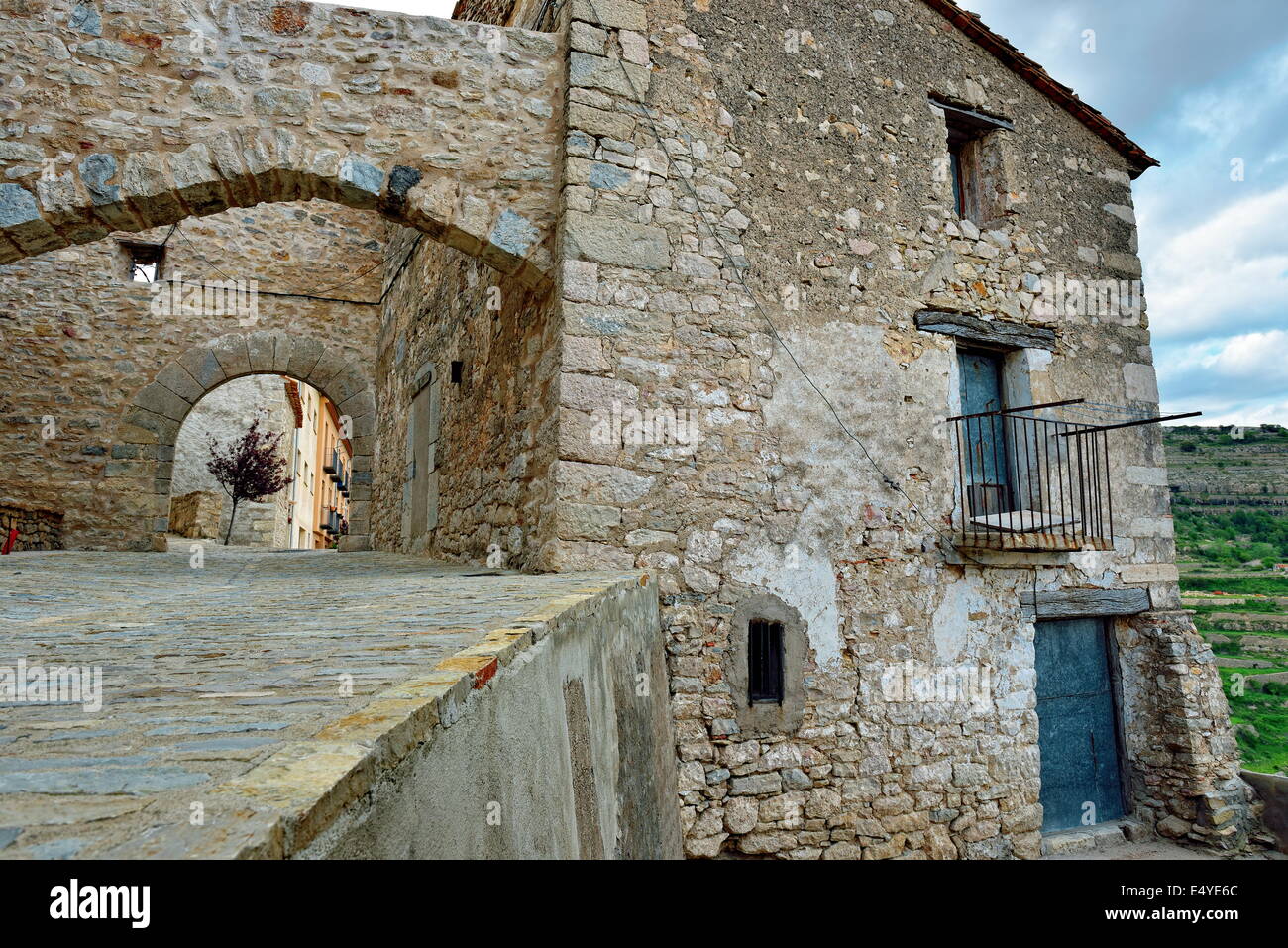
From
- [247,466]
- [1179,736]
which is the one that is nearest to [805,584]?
[1179,736]

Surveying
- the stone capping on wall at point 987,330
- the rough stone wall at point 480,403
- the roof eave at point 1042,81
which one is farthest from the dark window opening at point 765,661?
the roof eave at point 1042,81

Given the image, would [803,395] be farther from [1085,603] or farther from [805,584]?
[1085,603]

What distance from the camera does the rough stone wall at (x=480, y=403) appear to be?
4.67 meters

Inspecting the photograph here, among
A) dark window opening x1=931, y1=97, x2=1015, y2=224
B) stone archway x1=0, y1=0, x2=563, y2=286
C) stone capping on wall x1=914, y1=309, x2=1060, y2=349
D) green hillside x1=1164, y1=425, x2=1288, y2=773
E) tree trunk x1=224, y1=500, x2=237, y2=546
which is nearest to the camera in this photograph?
stone archway x1=0, y1=0, x2=563, y2=286

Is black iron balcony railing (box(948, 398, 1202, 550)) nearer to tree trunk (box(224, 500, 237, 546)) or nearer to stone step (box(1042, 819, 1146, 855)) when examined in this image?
stone step (box(1042, 819, 1146, 855))

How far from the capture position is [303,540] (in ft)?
76.5

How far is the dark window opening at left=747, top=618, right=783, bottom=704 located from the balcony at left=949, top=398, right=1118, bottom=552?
5.55 ft

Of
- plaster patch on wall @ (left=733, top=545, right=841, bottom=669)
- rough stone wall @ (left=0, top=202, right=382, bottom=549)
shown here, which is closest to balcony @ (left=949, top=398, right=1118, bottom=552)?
plaster patch on wall @ (left=733, top=545, right=841, bottom=669)

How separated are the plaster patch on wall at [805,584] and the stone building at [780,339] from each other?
20 mm

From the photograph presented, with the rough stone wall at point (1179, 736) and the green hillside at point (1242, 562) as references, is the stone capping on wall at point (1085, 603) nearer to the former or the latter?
the rough stone wall at point (1179, 736)

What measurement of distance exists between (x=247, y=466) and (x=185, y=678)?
565 inches

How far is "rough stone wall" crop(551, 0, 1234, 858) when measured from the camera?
450 centimetres

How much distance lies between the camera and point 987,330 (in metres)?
5.74

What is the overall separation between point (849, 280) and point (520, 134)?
2287 millimetres
